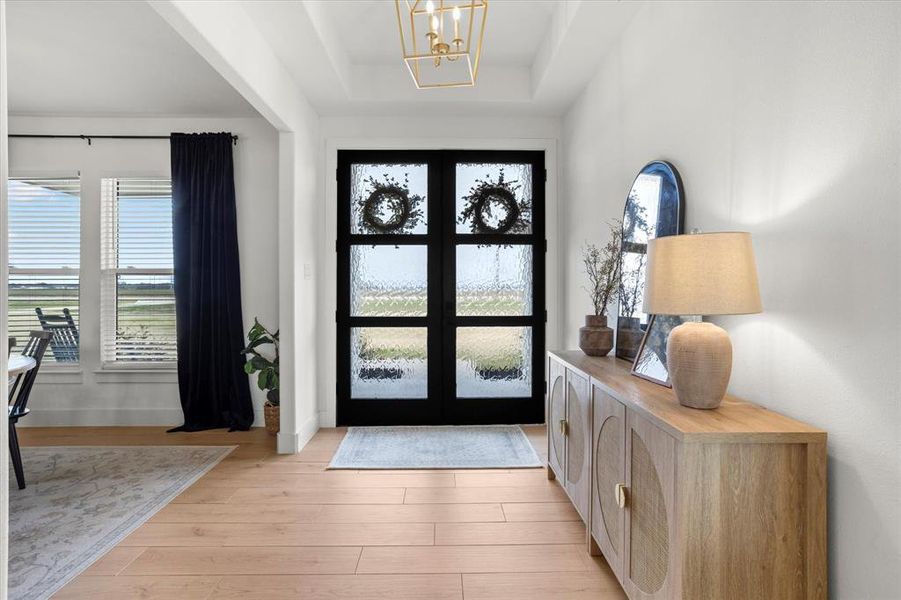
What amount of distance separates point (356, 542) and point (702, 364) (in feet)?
5.74

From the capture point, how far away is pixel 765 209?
1.67 meters

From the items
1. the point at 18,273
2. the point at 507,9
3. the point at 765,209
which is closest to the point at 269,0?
the point at 507,9

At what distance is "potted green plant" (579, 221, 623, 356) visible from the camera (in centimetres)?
279

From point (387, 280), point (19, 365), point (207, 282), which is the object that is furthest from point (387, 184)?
point (19, 365)

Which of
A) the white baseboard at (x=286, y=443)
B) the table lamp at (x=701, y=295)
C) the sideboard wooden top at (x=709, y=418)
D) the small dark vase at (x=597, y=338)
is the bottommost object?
the white baseboard at (x=286, y=443)

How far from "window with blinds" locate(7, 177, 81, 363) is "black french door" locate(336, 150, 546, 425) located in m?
2.34

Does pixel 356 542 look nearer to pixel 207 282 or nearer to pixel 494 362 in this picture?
pixel 494 362

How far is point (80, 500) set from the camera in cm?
283

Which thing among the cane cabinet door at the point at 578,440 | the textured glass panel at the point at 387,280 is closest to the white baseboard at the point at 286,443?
the textured glass panel at the point at 387,280

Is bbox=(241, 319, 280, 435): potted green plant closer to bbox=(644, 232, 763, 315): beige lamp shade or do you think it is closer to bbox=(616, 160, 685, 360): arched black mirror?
bbox=(616, 160, 685, 360): arched black mirror

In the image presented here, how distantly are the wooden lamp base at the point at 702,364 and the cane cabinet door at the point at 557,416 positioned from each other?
1.08 m

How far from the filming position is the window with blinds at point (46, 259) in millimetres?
4309

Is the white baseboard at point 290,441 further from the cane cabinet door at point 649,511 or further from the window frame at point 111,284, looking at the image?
the cane cabinet door at point 649,511

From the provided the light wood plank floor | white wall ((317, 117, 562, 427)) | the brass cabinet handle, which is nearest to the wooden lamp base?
the brass cabinet handle
